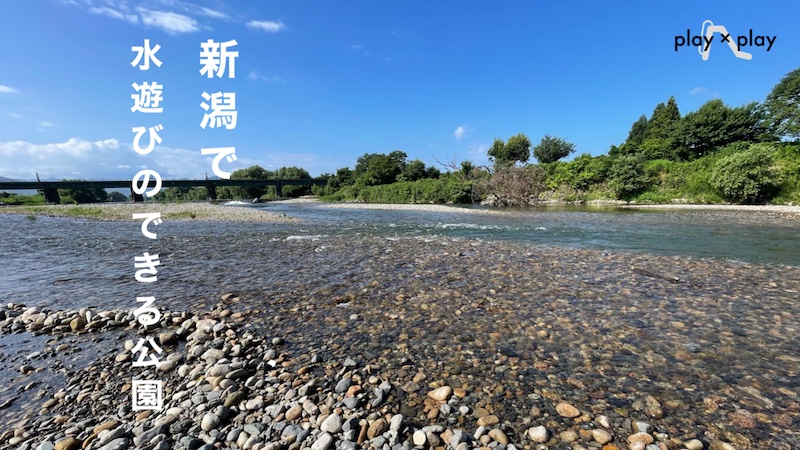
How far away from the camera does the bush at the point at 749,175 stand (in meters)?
32.1

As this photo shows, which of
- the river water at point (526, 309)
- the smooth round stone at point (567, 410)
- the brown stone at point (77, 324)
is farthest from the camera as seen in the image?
the brown stone at point (77, 324)

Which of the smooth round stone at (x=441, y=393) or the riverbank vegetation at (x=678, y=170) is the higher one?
the riverbank vegetation at (x=678, y=170)

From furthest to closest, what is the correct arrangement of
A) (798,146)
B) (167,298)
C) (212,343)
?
(798,146)
(167,298)
(212,343)

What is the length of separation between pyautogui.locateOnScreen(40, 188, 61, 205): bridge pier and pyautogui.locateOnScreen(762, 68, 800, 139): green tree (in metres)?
143

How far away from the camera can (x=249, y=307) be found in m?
6.77

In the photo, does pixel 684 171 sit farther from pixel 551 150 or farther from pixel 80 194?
pixel 80 194

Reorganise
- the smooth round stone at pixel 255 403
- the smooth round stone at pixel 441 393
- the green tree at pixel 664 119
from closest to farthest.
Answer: the smooth round stone at pixel 255 403 < the smooth round stone at pixel 441 393 < the green tree at pixel 664 119

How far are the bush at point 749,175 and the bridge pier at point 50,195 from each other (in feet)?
436

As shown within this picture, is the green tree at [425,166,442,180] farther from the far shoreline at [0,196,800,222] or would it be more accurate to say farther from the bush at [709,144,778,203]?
the bush at [709,144,778,203]

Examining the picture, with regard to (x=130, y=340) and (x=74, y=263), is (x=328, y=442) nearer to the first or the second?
→ (x=130, y=340)

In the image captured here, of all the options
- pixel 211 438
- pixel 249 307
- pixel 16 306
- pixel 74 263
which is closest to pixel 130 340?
pixel 249 307

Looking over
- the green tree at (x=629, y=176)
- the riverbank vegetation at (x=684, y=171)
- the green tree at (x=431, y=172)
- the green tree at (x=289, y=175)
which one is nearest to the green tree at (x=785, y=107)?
the riverbank vegetation at (x=684, y=171)

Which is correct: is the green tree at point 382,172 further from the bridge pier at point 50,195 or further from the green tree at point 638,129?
the bridge pier at point 50,195

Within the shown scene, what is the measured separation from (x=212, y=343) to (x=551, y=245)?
13193 mm
